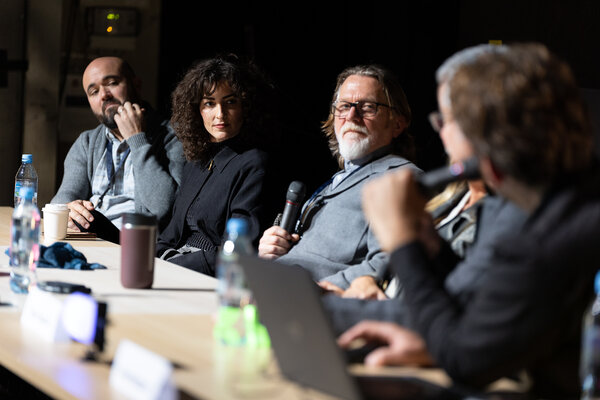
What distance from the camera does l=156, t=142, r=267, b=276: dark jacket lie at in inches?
119

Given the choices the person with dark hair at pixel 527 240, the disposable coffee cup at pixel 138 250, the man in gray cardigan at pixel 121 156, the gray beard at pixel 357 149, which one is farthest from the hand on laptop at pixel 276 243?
the person with dark hair at pixel 527 240

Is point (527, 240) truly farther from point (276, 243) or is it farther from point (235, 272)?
point (276, 243)

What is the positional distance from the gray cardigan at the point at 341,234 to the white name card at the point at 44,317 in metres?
1.01

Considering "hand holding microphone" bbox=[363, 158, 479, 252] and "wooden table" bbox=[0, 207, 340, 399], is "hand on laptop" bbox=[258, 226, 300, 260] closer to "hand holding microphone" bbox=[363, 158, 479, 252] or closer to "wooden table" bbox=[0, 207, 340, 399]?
"wooden table" bbox=[0, 207, 340, 399]

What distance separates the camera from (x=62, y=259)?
2186 millimetres

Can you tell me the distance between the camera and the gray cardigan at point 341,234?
2498 millimetres

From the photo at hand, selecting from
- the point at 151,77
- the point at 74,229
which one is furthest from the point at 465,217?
the point at 151,77

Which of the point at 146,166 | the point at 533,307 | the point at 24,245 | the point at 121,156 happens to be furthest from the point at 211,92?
the point at 533,307

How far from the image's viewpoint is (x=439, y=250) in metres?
1.47

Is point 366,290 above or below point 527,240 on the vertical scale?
below

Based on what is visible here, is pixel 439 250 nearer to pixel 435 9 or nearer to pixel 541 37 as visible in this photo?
pixel 541 37

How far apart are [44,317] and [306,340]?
2.04ft

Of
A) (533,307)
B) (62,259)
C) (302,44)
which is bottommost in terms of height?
(62,259)

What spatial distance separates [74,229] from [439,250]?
72.5 inches
